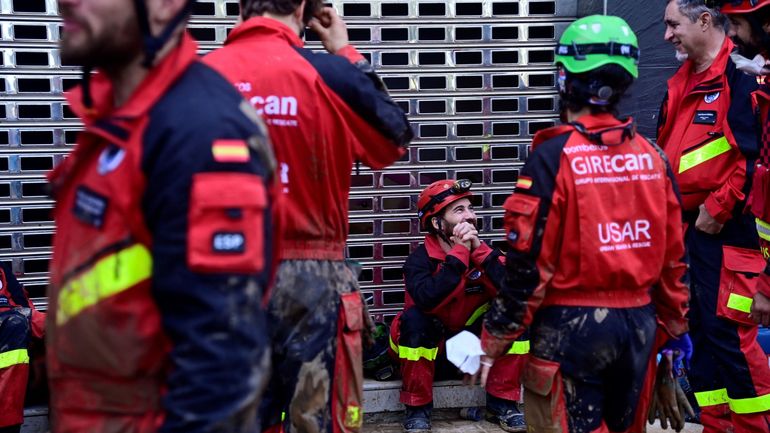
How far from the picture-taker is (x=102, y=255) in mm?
1893

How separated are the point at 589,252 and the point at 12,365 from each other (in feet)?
12.6

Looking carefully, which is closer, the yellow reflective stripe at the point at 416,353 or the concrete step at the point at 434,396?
the yellow reflective stripe at the point at 416,353

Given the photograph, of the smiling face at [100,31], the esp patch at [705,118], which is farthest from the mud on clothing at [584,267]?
the smiling face at [100,31]

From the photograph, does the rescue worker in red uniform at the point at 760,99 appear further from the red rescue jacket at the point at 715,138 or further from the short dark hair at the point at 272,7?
the short dark hair at the point at 272,7

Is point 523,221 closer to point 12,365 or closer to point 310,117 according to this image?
point 310,117

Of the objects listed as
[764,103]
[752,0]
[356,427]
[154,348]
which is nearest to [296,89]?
[356,427]

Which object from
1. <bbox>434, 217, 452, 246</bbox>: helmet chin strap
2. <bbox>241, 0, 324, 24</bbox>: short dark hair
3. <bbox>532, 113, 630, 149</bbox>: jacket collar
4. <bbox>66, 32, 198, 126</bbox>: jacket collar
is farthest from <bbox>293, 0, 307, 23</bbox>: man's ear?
<bbox>434, 217, 452, 246</bbox>: helmet chin strap

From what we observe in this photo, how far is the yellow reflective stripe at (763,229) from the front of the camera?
4871 mm

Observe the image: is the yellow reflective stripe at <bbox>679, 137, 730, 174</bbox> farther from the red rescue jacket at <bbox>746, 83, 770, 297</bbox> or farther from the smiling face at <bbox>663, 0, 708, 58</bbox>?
the smiling face at <bbox>663, 0, 708, 58</bbox>

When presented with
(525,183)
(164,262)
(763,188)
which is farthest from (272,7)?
(763,188)

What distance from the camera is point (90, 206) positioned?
6.27ft

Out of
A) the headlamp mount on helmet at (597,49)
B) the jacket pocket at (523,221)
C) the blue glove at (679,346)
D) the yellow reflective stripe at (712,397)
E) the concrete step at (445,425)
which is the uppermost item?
the headlamp mount on helmet at (597,49)

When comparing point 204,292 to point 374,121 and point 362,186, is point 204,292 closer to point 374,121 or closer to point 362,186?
point 374,121

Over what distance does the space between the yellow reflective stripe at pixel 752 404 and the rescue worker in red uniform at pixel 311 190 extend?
2872 millimetres
